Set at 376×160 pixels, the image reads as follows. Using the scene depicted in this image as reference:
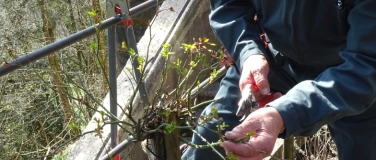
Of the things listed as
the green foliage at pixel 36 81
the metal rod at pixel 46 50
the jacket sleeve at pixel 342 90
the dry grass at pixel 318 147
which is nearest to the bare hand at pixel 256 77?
the jacket sleeve at pixel 342 90

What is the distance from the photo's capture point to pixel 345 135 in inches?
111

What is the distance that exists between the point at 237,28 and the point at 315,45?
1.34 feet

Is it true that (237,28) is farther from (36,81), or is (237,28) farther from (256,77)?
(36,81)

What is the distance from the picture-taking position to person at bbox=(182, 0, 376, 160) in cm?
213

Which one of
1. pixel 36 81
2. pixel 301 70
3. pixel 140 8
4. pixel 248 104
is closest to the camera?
pixel 248 104

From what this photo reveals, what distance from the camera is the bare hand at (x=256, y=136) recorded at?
2.01m

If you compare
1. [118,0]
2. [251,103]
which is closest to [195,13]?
[118,0]

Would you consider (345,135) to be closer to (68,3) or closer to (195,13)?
(195,13)

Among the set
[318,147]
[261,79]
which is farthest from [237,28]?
[318,147]

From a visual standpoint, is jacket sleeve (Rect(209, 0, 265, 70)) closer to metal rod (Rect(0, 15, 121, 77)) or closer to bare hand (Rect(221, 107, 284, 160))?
Answer: metal rod (Rect(0, 15, 121, 77))

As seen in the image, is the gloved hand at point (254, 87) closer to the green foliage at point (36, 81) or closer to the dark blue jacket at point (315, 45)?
the dark blue jacket at point (315, 45)

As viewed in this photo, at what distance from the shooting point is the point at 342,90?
2.20 metres

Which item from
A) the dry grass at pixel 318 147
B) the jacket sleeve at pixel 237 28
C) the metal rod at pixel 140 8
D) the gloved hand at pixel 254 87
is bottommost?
the dry grass at pixel 318 147

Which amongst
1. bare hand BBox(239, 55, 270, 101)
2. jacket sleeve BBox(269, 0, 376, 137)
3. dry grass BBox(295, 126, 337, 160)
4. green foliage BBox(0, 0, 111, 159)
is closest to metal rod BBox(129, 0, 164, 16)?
bare hand BBox(239, 55, 270, 101)
